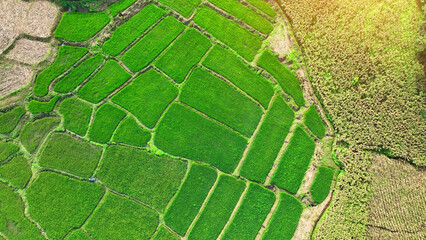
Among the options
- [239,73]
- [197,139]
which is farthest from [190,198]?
[239,73]

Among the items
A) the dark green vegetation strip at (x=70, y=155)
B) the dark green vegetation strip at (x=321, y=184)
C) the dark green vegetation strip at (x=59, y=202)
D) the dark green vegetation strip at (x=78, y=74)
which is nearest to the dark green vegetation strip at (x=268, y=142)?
the dark green vegetation strip at (x=321, y=184)

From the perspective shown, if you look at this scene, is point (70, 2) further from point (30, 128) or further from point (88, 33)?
point (30, 128)

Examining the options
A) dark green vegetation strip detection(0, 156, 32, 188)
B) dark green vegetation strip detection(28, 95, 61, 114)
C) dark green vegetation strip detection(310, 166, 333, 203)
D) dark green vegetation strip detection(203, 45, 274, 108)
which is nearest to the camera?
dark green vegetation strip detection(0, 156, 32, 188)

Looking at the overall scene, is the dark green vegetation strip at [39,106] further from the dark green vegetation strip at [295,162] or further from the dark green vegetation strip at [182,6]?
the dark green vegetation strip at [295,162]

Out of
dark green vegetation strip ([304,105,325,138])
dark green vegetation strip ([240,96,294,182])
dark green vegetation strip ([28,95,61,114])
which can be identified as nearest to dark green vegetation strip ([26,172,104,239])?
dark green vegetation strip ([28,95,61,114])

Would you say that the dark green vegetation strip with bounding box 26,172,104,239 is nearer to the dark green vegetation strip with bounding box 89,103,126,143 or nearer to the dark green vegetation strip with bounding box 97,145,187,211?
the dark green vegetation strip with bounding box 97,145,187,211
